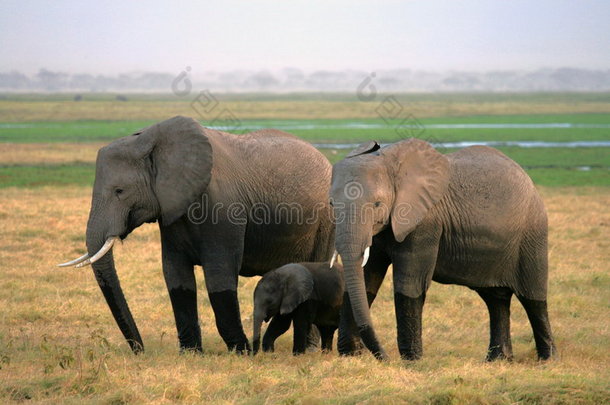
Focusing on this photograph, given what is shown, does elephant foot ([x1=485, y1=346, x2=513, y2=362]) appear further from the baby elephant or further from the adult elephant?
the adult elephant

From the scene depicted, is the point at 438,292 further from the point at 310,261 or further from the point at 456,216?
the point at 456,216

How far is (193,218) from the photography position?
28.8 ft

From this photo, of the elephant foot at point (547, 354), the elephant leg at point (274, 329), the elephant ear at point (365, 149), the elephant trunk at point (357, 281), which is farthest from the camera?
the elephant leg at point (274, 329)

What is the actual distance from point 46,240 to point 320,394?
10.8 metres

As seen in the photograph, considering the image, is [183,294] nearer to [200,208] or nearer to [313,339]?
[200,208]

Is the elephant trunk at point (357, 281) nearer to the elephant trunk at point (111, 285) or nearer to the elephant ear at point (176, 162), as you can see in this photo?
the elephant ear at point (176, 162)

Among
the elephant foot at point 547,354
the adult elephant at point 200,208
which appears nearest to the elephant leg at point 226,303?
the adult elephant at point 200,208

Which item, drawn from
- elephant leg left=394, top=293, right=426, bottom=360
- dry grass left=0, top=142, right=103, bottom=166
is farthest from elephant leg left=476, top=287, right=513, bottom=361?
dry grass left=0, top=142, right=103, bottom=166

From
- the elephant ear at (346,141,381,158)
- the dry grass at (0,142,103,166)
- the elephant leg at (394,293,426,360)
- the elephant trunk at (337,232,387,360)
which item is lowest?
the dry grass at (0,142,103,166)

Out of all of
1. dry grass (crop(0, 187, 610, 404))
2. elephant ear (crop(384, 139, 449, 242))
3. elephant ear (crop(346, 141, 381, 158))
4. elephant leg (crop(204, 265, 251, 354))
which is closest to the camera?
dry grass (crop(0, 187, 610, 404))

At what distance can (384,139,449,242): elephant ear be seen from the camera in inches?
323

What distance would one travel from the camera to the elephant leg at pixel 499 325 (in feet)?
30.7

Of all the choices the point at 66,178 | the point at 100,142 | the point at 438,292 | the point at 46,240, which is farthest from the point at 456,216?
the point at 100,142

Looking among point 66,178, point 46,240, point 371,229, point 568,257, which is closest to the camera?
point 371,229
